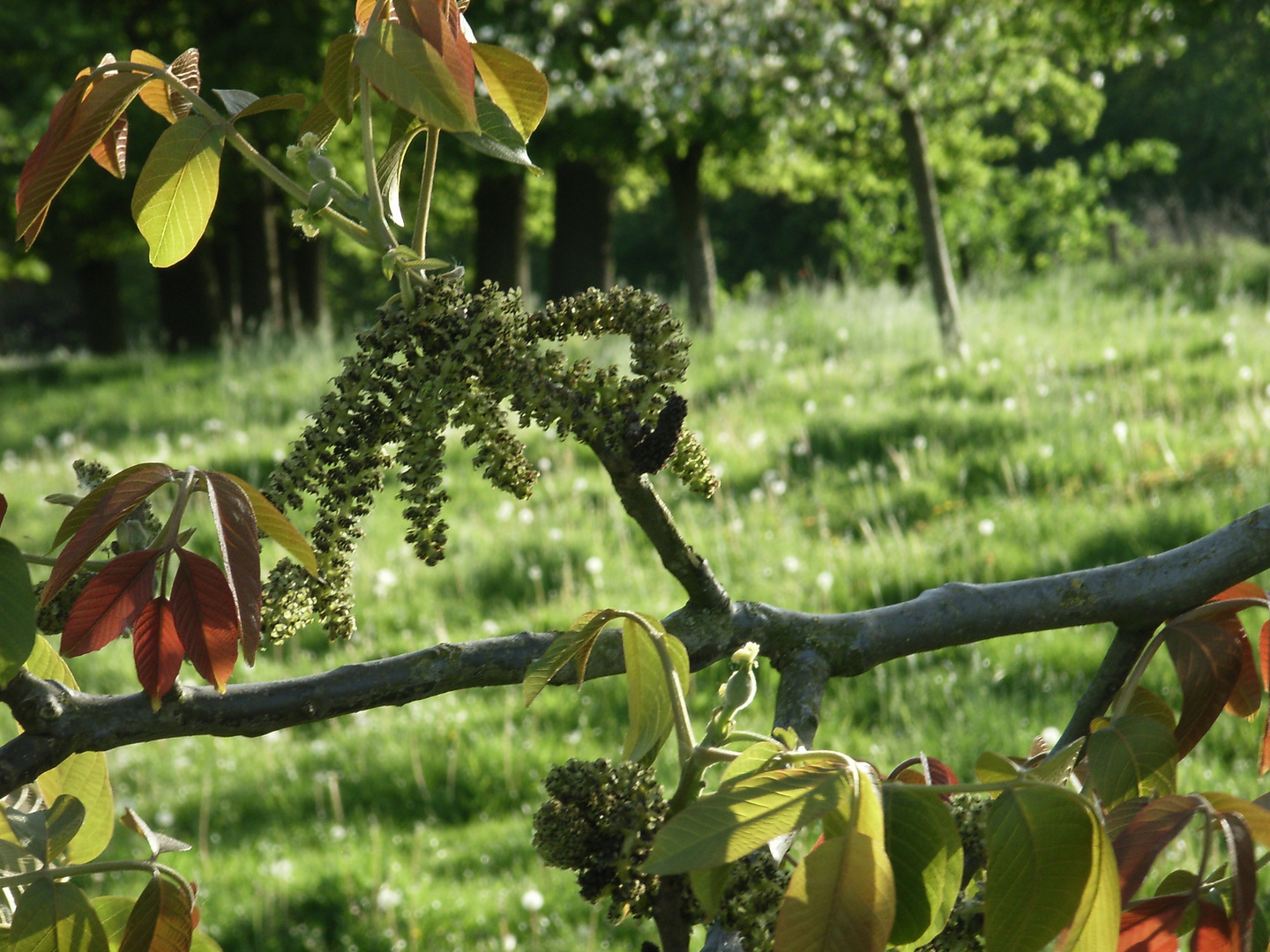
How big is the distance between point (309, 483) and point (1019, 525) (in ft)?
11.1

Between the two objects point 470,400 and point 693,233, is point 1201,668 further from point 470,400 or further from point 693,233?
point 693,233

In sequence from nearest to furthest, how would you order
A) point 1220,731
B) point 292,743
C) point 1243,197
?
point 1220,731 → point 292,743 → point 1243,197

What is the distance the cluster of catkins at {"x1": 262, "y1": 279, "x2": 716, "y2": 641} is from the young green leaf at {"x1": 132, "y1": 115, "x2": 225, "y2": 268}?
0.51ft

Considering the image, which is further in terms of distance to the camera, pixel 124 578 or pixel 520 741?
pixel 520 741

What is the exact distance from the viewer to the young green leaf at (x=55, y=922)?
58cm

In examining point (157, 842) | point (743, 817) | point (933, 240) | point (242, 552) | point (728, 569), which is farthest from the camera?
point (933, 240)

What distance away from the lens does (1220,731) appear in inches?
104

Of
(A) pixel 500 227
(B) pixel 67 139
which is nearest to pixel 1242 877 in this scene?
(B) pixel 67 139

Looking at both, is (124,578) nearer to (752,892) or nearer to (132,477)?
(132,477)

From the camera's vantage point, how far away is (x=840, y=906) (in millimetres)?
462

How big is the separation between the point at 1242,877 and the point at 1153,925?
8 centimetres

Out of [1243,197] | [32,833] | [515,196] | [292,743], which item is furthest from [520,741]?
[1243,197]

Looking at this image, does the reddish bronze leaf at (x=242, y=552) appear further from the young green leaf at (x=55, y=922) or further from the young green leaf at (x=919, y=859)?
the young green leaf at (x=919, y=859)

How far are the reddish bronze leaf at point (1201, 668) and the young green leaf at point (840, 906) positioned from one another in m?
0.32
